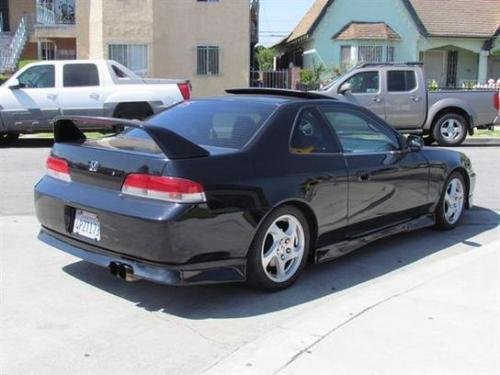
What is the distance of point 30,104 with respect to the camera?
14.8m

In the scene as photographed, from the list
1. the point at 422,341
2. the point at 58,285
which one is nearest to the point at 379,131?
the point at 422,341

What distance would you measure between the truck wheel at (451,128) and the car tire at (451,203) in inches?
354

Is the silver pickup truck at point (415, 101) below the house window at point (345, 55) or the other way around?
below

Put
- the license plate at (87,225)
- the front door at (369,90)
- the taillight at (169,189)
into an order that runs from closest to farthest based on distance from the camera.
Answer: the taillight at (169,189) → the license plate at (87,225) → the front door at (369,90)

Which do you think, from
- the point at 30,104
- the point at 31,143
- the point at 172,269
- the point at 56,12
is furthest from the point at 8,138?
the point at 56,12

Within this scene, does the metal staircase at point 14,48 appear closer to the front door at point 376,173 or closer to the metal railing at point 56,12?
the metal railing at point 56,12

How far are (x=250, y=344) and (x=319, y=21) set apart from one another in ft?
92.8

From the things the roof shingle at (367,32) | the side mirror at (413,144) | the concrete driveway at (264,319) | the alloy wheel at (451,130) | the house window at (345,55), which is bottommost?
the concrete driveway at (264,319)

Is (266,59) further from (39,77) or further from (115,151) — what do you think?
(115,151)

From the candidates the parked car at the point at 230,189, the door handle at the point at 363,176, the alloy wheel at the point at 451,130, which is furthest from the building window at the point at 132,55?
the door handle at the point at 363,176

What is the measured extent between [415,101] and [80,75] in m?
7.64

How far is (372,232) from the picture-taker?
6.09 m

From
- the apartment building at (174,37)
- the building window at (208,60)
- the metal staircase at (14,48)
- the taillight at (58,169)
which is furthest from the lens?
the metal staircase at (14,48)

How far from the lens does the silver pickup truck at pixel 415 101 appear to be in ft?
51.5
